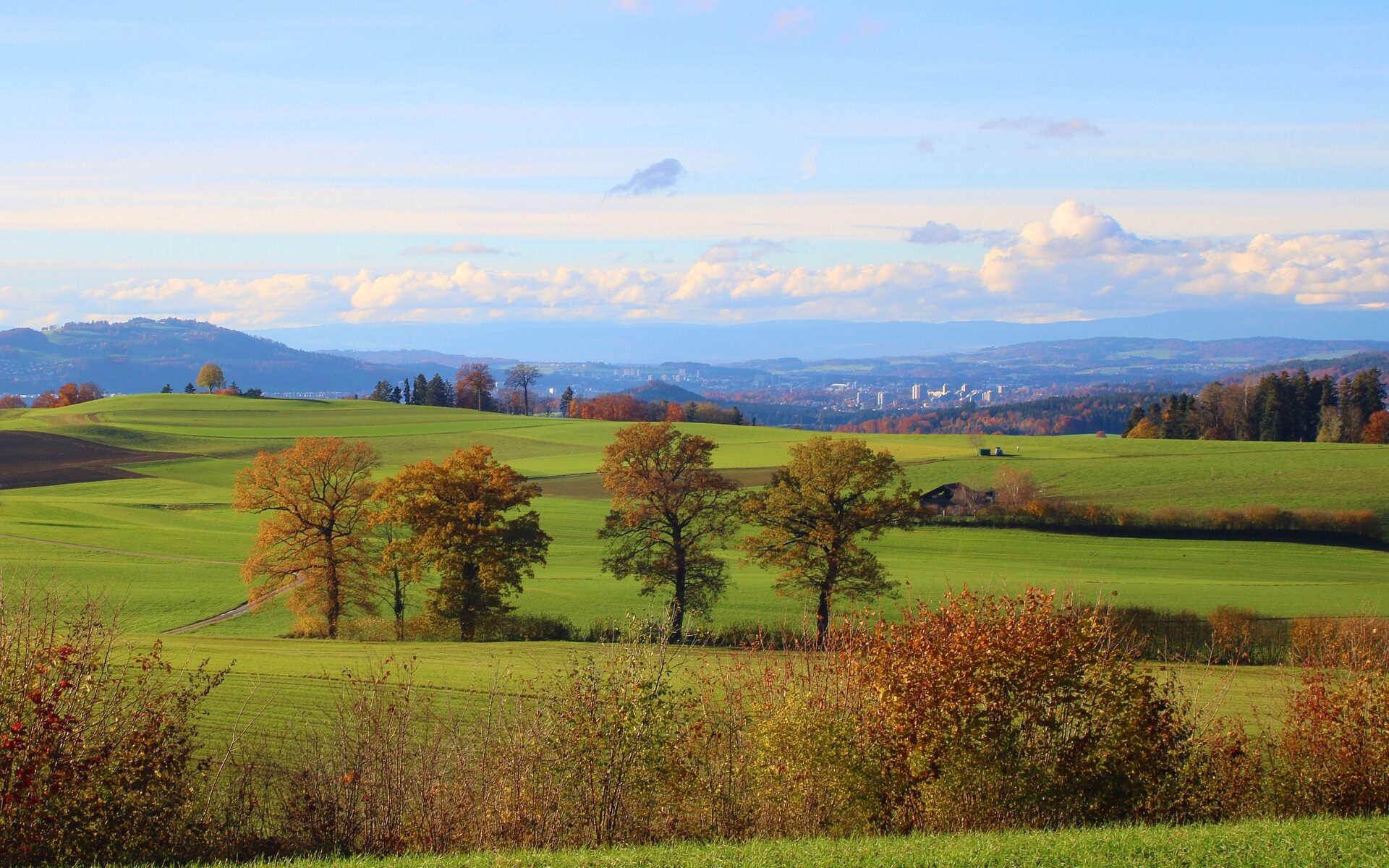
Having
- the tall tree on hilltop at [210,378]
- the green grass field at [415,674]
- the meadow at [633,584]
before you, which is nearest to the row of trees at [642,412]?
the meadow at [633,584]

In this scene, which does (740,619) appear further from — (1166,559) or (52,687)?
(52,687)

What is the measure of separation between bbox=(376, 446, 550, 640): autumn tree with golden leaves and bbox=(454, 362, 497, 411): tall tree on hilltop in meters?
126

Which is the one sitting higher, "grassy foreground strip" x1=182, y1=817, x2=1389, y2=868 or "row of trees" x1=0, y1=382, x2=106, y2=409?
"row of trees" x1=0, y1=382, x2=106, y2=409

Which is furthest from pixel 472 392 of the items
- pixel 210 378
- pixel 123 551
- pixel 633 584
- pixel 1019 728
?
pixel 1019 728

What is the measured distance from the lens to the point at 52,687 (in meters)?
11.6

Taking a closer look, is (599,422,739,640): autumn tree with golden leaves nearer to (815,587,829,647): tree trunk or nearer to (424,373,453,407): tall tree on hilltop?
(815,587,829,647): tree trunk

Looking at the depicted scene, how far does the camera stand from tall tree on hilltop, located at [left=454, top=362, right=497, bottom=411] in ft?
543

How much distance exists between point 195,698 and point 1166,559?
54711mm

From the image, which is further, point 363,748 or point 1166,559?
point 1166,559

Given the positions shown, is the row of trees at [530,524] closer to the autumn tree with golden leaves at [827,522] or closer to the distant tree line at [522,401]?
the autumn tree with golden leaves at [827,522]

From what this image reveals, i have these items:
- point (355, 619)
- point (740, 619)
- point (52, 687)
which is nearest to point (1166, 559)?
point (740, 619)

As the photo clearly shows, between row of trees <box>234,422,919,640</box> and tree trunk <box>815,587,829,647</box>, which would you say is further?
row of trees <box>234,422,919,640</box>

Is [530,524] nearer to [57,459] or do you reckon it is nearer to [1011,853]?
[1011,853]

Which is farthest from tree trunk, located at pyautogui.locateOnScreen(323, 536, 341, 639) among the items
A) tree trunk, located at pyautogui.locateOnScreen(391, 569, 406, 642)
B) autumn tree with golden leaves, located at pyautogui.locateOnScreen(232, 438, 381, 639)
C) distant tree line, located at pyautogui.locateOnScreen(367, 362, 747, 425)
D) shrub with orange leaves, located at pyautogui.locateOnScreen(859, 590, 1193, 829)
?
distant tree line, located at pyautogui.locateOnScreen(367, 362, 747, 425)
